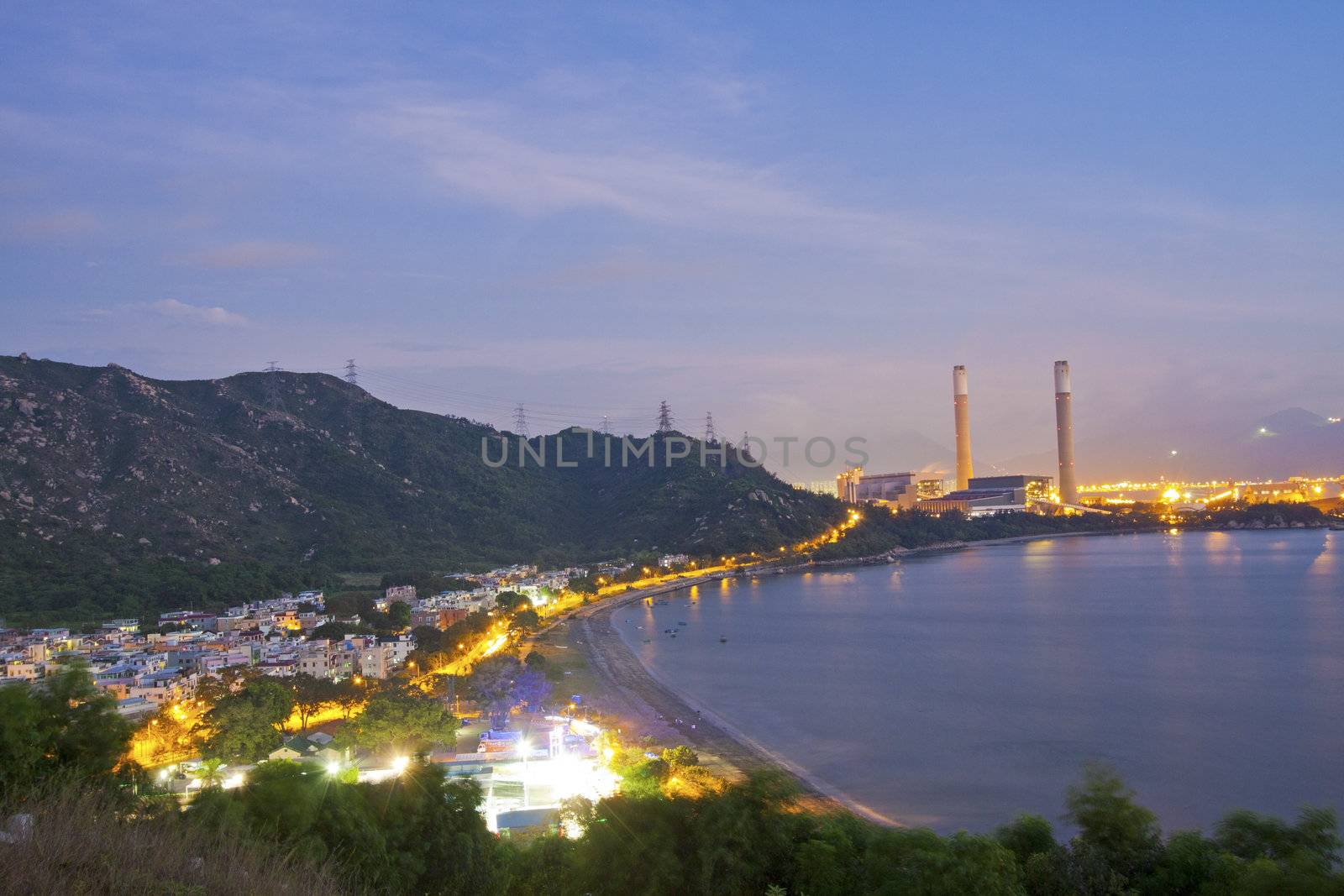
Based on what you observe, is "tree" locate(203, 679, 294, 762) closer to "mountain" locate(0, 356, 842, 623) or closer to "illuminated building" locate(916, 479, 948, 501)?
"mountain" locate(0, 356, 842, 623)

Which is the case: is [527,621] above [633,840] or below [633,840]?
below

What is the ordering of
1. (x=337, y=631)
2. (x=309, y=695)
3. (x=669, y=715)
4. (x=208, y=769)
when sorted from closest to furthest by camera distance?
(x=208, y=769), (x=309, y=695), (x=669, y=715), (x=337, y=631)

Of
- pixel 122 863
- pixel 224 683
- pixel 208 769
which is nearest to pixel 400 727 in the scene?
pixel 208 769

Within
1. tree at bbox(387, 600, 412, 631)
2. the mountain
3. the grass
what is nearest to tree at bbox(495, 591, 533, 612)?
tree at bbox(387, 600, 412, 631)

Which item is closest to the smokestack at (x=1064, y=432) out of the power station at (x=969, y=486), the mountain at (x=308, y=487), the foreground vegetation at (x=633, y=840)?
the power station at (x=969, y=486)

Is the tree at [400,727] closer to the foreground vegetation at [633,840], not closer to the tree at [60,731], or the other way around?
the foreground vegetation at [633,840]

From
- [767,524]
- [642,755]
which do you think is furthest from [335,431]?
[642,755]

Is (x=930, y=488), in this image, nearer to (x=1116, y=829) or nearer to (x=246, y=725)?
(x=246, y=725)
